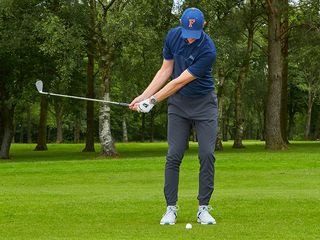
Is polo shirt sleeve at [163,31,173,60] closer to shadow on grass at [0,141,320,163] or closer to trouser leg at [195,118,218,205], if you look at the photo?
trouser leg at [195,118,218,205]

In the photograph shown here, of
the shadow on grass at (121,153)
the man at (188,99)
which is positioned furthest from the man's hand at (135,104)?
the shadow on grass at (121,153)

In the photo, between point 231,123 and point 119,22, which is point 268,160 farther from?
point 231,123

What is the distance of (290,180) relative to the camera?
16.8 meters

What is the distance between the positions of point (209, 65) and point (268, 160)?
68.3 feet

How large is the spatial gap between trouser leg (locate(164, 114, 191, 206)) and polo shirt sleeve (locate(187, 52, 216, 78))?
2.18ft

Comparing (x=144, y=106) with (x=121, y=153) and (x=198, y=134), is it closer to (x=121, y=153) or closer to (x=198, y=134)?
(x=198, y=134)

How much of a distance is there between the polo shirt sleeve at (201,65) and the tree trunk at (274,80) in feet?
113

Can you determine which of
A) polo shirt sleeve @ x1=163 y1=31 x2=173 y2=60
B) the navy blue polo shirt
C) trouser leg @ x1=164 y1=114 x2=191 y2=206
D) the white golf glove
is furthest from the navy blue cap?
trouser leg @ x1=164 y1=114 x2=191 y2=206

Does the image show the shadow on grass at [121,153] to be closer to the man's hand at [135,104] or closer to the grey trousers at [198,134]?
the grey trousers at [198,134]

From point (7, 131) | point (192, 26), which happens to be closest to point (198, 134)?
point (192, 26)

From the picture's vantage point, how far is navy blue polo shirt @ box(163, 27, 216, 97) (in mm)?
7785

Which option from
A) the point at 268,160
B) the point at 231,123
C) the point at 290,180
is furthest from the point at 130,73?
the point at 231,123

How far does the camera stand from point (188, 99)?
8.08 meters

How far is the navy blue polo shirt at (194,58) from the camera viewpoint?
779cm
